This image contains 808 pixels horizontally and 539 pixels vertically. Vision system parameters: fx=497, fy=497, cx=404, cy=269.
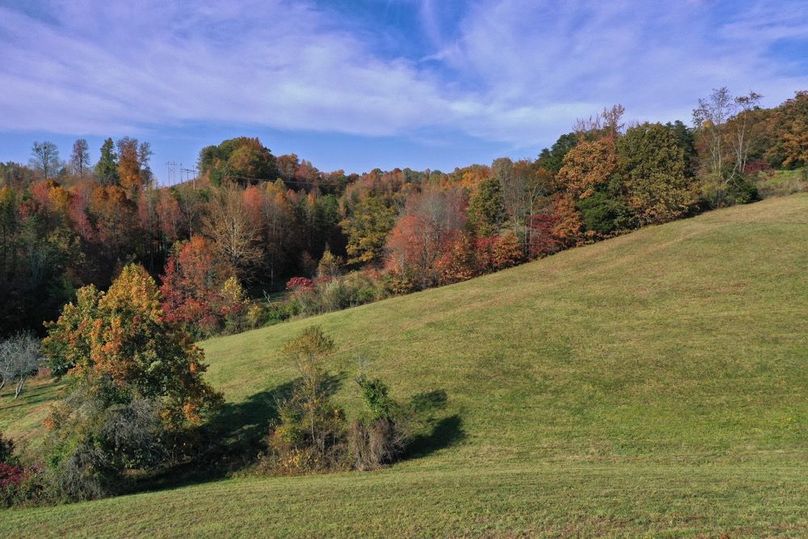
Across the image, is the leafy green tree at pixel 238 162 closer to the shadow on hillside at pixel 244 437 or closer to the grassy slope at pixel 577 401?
the grassy slope at pixel 577 401

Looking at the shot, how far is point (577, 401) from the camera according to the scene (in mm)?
21234

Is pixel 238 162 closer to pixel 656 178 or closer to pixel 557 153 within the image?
pixel 557 153

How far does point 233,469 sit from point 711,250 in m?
37.6

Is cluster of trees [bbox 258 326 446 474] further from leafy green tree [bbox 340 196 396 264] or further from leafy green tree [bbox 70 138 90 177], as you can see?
leafy green tree [bbox 70 138 90 177]

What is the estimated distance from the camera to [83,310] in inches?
1011

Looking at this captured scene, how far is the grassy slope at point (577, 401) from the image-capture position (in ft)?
34.3

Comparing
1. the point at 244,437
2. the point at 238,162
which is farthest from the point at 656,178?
the point at 238,162

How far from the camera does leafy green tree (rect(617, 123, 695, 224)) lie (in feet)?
166

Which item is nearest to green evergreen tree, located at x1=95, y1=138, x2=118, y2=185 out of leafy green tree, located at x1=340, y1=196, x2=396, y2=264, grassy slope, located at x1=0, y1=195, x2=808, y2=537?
A: leafy green tree, located at x1=340, y1=196, x2=396, y2=264

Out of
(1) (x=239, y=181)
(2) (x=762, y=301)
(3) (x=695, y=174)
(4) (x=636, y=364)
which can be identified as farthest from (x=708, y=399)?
(1) (x=239, y=181)

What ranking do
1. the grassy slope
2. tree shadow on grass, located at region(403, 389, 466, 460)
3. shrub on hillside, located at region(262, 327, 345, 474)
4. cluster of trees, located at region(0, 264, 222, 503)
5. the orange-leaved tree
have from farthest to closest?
1. the orange-leaved tree
2. tree shadow on grass, located at region(403, 389, 466, 460)
3. shrub on hillside, located at region(262, 327, 345, 474)
4. cluster of trees, located at region(0, 264, 222, 503)
5. the grassy slope

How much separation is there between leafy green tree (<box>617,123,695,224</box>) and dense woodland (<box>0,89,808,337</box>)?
14cm

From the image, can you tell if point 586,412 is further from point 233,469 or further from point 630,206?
point 630,206

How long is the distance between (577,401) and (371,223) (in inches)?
2478
